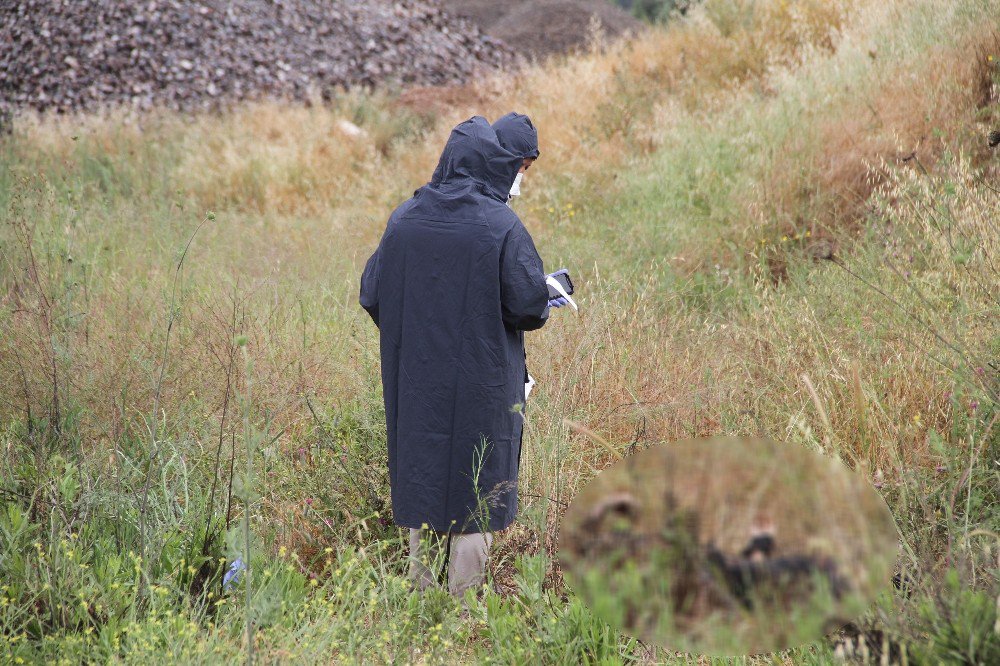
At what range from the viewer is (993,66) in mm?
5723

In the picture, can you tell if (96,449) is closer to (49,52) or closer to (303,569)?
(303,569)

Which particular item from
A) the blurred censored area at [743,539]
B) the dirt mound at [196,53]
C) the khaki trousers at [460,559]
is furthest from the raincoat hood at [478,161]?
the dirt mound at [196,53]

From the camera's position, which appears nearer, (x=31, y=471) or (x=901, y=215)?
(x=31, y=471)

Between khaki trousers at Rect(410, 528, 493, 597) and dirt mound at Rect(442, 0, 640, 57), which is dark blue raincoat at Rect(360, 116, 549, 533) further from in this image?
dirt mound at Rect(442, 0, 640, 57)

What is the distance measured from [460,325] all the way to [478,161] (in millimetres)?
536

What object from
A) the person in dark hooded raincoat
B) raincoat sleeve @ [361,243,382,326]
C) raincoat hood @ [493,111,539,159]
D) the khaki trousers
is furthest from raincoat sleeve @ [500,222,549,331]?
the khaki trousers

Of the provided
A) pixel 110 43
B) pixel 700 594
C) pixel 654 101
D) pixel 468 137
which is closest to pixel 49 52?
pixel 110 43

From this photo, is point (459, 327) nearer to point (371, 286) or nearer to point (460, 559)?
point (371, 286)

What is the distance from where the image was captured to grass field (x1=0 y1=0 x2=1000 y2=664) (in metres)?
2.45

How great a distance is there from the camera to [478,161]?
272cm

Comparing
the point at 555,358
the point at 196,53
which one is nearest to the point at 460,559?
the point at 555,358

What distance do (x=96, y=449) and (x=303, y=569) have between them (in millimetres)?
1070

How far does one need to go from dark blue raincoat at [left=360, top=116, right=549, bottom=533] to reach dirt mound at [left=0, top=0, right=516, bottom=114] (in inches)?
374

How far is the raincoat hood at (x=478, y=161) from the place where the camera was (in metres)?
2.72
